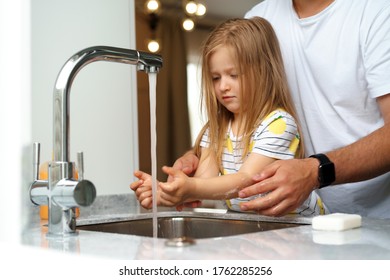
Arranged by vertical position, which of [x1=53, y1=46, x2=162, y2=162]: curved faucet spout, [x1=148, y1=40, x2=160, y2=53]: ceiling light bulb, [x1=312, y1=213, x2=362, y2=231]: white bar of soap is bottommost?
[x1=312, y1=213, x2=362, y2=231]: white bar of soap

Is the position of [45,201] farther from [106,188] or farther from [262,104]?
[106,188]

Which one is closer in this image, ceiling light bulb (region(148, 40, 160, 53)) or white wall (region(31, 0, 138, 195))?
white wall (region(31, 0, 138, 195))

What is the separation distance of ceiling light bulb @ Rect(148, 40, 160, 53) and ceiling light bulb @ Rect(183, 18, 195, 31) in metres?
0.28

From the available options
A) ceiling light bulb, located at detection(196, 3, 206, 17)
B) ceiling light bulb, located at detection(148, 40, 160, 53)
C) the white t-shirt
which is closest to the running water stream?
the white t-shirt

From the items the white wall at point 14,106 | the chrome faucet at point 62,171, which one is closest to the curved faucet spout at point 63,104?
the chrome faucet at point 62,171

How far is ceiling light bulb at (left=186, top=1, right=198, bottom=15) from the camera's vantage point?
272 cm

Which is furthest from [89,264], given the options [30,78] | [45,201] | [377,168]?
[30,78]

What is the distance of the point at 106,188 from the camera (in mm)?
1999

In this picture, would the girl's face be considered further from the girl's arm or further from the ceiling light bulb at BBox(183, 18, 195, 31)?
the ceiling light bulb at BBox(183, 18, 195, 31)

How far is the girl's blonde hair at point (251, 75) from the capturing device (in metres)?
1.55

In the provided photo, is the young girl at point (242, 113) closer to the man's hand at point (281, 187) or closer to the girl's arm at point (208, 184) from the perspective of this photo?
the girl's arm at point (208, 184)

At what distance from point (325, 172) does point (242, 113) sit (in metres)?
0.45

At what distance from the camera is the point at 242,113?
158 cm

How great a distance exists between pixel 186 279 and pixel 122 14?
1.58m
